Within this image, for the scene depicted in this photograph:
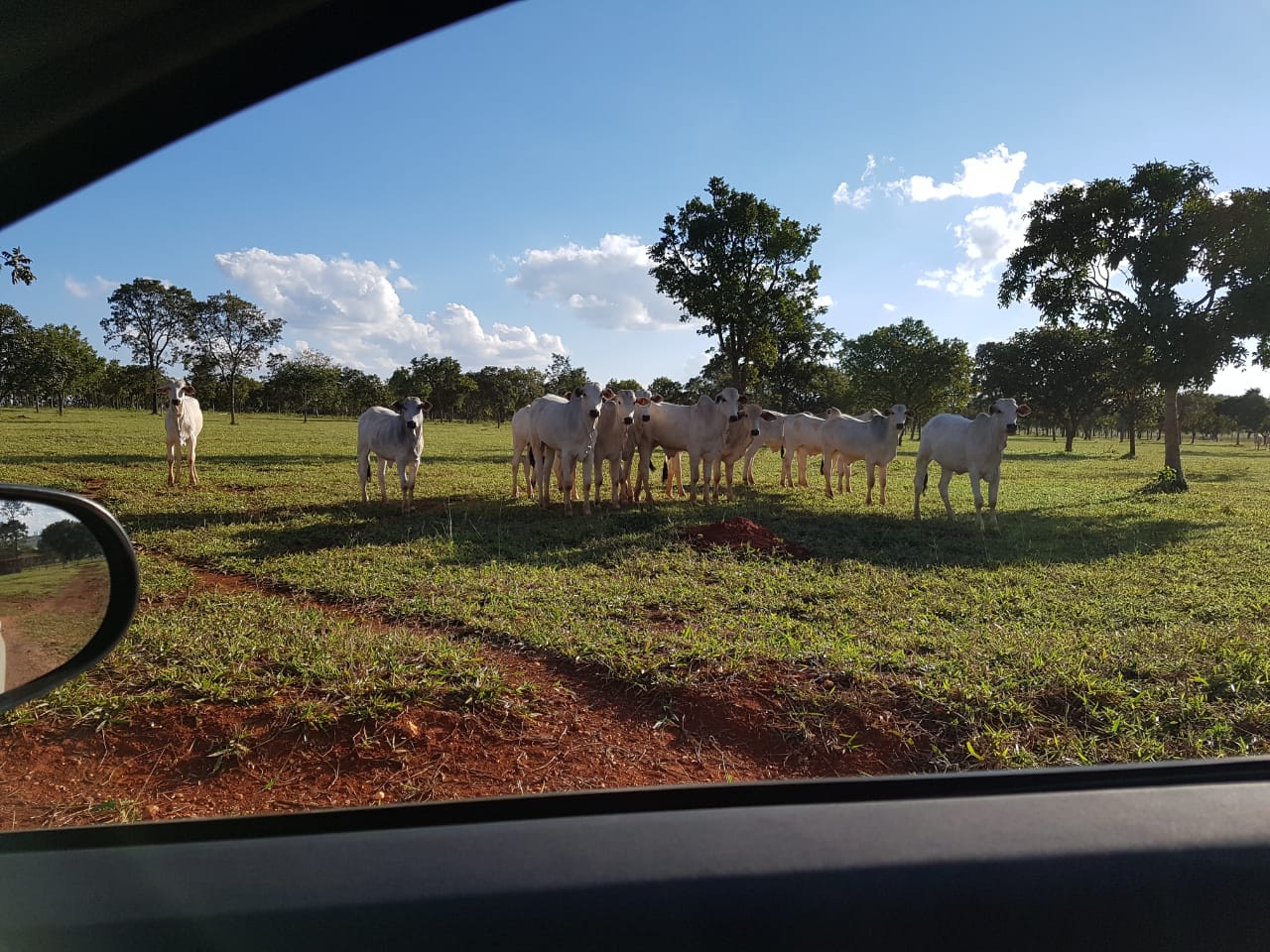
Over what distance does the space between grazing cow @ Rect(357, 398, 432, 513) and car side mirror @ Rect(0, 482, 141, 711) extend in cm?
981

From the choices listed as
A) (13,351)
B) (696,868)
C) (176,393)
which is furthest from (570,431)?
(13,351)

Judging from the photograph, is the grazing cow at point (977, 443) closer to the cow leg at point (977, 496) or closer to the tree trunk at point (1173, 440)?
the cow leg at point (977, 496)

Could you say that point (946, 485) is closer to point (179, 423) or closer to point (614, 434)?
point (614, 434)

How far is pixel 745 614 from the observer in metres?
5.63

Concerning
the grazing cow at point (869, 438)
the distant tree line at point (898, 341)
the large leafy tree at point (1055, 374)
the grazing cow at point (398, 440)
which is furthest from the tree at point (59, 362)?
the large leafy tree at point (1055, 374)

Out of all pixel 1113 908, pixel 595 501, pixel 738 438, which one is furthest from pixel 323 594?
pixel 738 438

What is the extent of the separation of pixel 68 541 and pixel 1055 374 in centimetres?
5531

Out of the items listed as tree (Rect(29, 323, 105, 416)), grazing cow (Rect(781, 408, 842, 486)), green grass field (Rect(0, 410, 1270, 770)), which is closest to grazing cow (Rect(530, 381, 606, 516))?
green grass field (Rect(0, 410, 1270, 770))

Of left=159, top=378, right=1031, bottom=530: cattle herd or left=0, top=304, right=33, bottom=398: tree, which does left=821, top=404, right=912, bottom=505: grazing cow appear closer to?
left=159, top=378, right=1031, bottom=530: cattle herd

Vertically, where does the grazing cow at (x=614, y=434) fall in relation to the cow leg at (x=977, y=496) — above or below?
above

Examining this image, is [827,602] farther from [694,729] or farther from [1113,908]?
[1113,908]

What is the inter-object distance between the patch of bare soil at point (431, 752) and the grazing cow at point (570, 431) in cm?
761

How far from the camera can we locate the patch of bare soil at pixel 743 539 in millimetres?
8203

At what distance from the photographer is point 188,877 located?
1121mm
